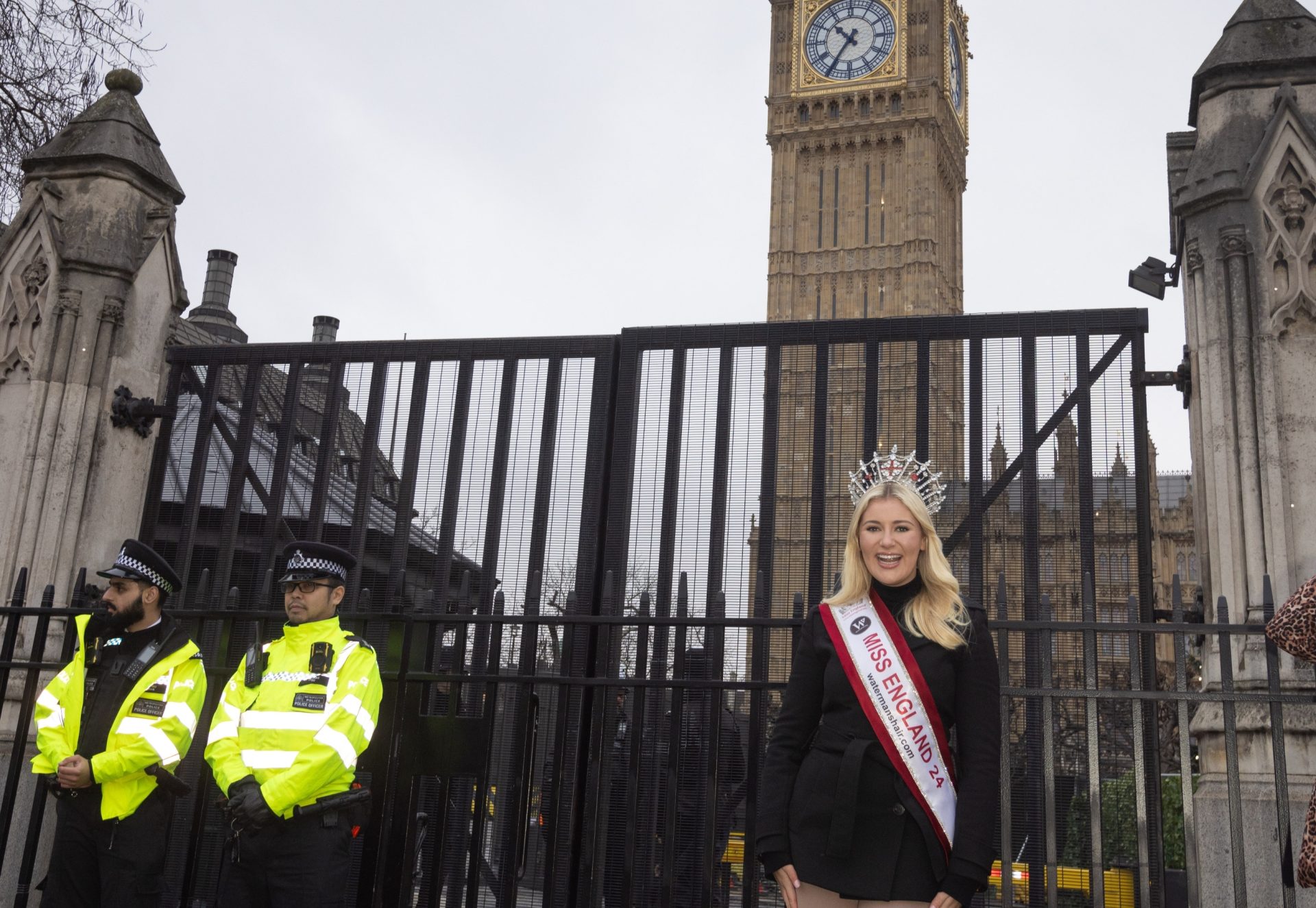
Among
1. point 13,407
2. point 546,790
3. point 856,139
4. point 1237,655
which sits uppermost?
point 856,139

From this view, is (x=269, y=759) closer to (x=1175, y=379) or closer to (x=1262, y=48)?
(x=1175, y=379)

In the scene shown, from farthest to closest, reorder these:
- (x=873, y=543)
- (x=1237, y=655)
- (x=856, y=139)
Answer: (x=856, y=139) → (x=1237, y=655) → (x=873, y=543)

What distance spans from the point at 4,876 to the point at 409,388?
10.2 ft

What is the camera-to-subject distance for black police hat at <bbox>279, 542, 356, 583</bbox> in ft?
13.3

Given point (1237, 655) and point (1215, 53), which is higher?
point (1215, 53)

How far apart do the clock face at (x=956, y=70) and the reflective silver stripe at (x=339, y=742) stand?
2513 inches

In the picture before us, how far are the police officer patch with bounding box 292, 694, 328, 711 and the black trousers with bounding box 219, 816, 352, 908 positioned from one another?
13.6 inches

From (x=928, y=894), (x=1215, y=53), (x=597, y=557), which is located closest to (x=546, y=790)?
(x=597, y=557)

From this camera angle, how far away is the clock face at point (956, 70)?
6222cm

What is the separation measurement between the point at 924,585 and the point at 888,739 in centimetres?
45

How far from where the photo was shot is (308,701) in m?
3.85

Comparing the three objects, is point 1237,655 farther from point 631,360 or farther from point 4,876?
point 4,876

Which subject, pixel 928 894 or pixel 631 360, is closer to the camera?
pixel 928 894

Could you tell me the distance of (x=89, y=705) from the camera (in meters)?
4.27
